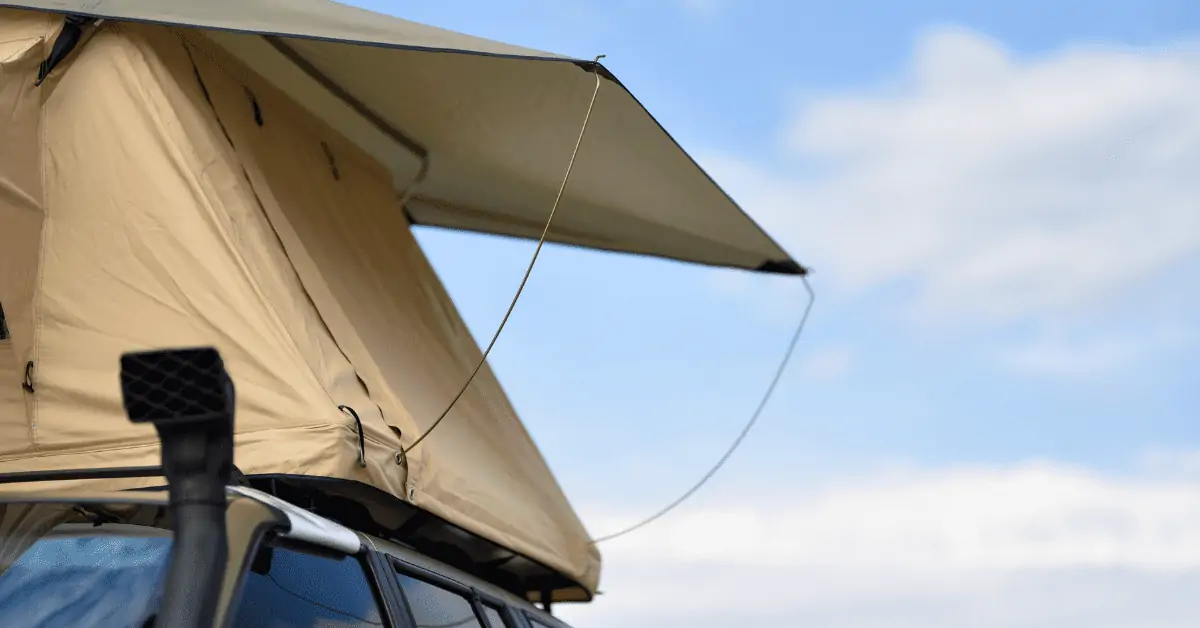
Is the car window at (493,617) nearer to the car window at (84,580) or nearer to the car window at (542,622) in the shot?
the car window at (542,622)

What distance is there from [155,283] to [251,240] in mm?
337

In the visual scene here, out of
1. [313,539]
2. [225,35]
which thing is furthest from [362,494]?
[225,35]

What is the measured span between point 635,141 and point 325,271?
1.46 metres

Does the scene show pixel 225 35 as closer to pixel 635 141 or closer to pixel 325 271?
pixel 325 271

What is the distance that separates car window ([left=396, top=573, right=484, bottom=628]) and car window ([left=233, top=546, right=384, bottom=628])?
205mm

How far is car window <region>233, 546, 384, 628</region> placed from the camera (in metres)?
2.58

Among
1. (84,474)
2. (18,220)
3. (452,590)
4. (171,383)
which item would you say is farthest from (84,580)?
(18,220)

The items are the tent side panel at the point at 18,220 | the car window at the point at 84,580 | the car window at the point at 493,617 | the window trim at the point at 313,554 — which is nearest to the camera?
the window trim at the point at 313,554

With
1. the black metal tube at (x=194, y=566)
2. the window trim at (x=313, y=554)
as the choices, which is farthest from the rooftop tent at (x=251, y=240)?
the black metal tube at (x=194, y=566)

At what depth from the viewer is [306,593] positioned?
2.76 m

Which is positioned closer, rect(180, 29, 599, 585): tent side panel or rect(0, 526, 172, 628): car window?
rect(0, 526, 172, 628): car window

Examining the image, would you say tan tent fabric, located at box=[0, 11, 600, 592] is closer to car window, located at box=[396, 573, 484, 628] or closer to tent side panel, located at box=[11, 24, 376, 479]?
tent side panel, located at box=[11, 24, 376, 479]

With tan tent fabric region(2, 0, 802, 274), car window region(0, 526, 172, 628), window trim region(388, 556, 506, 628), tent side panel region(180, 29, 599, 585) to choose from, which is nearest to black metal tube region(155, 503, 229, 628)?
car window region(0, 526, 172, 628)

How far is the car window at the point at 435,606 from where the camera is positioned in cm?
318
